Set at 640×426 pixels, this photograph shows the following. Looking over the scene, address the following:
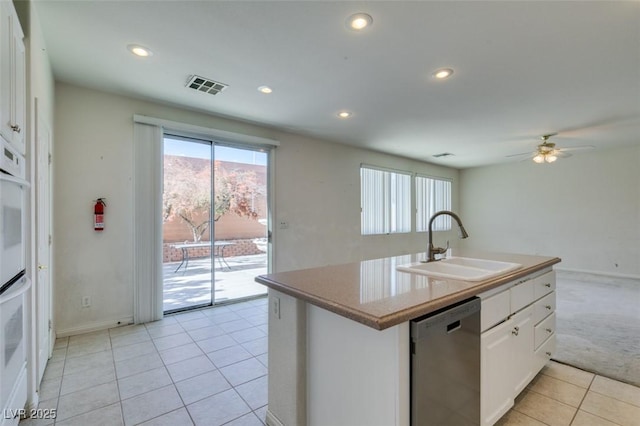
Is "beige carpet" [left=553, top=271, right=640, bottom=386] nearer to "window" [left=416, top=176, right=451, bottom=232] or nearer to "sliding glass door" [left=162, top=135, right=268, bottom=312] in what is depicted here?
"window" [left=416, top=176, right=451, bottom=232]

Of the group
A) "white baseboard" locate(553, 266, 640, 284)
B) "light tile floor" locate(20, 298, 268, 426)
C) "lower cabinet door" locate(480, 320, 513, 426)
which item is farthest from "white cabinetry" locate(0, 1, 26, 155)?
"white baseboard" locate(553, 266, 640, 284)

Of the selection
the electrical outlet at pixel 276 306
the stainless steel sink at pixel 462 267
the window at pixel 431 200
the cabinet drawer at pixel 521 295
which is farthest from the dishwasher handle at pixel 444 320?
the window at pixel 431 200

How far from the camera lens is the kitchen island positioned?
114 cm

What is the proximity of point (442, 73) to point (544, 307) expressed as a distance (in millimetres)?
2192

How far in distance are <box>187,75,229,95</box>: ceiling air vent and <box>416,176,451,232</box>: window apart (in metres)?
5.44

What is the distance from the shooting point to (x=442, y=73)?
8.99ft

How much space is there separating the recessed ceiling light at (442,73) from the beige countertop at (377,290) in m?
1.85

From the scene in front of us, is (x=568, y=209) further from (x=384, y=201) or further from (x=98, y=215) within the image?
(x=98, y=215)

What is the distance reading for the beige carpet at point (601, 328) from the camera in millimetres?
2447

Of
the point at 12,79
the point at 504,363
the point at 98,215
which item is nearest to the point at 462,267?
the point at 504,363

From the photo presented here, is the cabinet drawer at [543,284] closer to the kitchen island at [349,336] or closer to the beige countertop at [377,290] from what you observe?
the beige countertop at [377,290]

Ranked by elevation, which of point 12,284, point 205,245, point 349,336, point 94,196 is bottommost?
point 349,336

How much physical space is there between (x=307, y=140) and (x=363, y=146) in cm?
133

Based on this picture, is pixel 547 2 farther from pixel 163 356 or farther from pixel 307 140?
pixel 163 356
